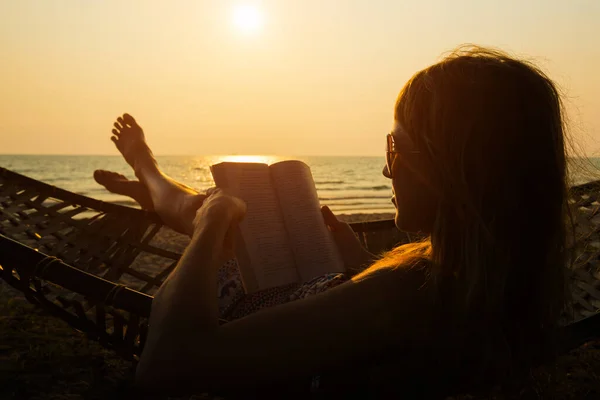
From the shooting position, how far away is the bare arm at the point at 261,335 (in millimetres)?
834

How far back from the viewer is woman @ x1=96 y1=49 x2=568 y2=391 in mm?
853

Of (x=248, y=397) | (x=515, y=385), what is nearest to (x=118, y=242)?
(x=248, y=397)

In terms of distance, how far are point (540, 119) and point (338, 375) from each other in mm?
565

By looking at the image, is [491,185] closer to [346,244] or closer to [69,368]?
[346,244]

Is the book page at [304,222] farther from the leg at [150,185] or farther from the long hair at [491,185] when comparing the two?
the long hair at [491,185]

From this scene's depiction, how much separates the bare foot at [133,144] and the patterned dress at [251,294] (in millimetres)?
1334

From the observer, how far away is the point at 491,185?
2.99ft

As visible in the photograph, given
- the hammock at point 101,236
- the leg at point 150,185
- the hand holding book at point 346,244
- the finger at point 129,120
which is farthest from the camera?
the finger at point 129,120

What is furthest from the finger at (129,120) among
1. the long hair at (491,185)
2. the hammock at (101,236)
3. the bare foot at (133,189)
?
the long hair at (491,185)

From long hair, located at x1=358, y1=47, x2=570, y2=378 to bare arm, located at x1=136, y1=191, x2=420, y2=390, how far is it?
0.37ft

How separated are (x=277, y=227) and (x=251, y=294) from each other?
23 cm

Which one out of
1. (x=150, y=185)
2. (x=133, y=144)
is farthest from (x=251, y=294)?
(x=133, y=144)

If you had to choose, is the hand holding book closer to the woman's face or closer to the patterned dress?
the patterned dress

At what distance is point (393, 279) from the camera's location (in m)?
0.94
